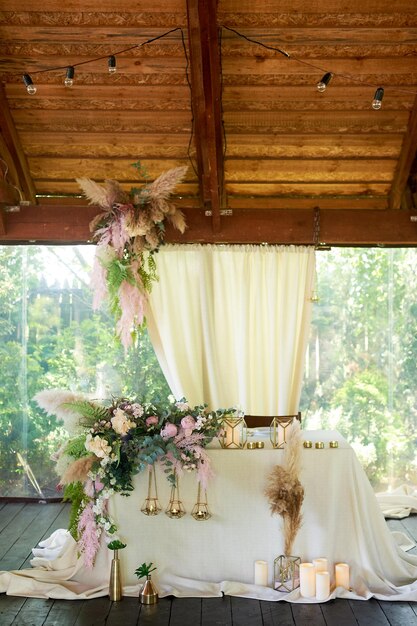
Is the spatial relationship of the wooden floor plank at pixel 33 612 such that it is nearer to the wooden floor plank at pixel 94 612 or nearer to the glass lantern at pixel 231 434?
the wooden floor plank at pixel 94 612

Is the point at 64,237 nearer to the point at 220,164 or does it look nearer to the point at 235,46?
the point at 220,164

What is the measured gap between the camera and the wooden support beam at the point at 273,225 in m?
6.48

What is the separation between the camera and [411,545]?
5461mm

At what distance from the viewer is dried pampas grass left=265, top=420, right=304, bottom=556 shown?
4.33m

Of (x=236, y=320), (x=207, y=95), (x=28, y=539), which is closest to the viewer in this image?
(x=207, y=95)

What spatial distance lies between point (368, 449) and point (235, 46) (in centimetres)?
356

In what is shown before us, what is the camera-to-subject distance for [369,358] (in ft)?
23.5

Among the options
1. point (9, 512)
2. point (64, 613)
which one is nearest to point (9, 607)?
point (64, 613)

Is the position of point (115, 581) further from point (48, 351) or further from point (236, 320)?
point (48, 351)

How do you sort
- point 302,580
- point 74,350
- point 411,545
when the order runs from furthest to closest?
point 74,350, point 411,545, point 302,580

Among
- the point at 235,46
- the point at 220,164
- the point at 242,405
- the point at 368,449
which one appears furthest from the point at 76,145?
the point at 368,449

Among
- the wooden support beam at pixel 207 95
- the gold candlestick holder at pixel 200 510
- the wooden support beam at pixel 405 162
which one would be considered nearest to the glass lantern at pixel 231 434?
the gold candlestick holder at pixel 200 510

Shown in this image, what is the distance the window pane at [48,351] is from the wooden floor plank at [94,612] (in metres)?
2.83

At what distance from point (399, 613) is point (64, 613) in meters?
1.68
